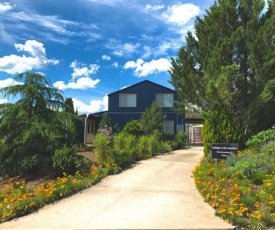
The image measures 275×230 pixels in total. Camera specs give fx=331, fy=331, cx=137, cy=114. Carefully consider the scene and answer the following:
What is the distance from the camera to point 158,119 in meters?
22.8

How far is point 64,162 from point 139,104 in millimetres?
19721

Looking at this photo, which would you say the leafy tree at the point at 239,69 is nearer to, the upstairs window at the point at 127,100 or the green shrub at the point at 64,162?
the green shrub at the point at 64,162

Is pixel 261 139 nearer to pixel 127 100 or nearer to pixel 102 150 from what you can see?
pixel 102 150

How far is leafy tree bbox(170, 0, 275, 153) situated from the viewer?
1342 cm

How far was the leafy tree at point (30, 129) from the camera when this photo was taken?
1147 cm

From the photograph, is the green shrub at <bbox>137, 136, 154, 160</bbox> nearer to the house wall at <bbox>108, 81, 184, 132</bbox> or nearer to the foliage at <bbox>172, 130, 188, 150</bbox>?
the foliage at <bbox>172, 130, 188, 150</bbox>

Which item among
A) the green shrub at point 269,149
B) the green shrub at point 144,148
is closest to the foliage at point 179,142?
the green shrub at point 144,148

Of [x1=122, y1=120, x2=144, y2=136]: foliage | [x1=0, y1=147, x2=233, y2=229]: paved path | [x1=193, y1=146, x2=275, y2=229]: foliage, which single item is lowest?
[x1=0, y1=147, x2=233, y2=229]: paved path

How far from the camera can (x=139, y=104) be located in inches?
1195

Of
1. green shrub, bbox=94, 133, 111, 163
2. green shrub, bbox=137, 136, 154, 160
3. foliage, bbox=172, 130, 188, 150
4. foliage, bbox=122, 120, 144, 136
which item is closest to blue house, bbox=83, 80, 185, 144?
foliage, bbox=172, 130, 188, 150

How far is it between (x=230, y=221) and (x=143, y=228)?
1724 mm

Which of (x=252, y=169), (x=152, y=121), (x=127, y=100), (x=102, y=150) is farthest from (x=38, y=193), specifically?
(x=127, y=100)

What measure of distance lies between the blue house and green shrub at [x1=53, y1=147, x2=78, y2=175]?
1834 centimetres

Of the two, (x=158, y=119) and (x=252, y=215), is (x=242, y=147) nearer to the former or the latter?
(x=252, y=215)
